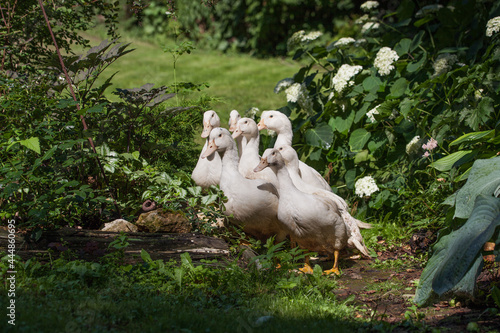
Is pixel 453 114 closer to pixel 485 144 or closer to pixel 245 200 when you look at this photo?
pixel 485 144

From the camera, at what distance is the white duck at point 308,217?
13.4ft

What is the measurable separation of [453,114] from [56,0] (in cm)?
376

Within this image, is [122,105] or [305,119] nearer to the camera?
[122,105]

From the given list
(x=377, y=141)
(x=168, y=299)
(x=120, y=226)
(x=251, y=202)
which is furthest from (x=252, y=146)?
(x=168, y=299)

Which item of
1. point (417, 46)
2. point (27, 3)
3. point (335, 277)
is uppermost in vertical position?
point (27, 3)

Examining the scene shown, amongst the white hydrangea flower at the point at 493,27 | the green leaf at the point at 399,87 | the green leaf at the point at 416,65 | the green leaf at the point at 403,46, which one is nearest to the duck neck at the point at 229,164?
the green leaf at the point at 399,87

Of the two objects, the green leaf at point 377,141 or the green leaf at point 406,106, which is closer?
the green leaf at point 406,106

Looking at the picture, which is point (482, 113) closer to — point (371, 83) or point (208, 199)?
point (371, 83)

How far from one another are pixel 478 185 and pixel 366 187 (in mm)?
1653

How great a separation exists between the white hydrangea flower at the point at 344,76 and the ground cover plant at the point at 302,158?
0.02 m

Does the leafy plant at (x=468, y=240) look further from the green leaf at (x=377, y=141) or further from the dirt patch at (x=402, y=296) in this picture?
the green leaf at (x=377, y=141)

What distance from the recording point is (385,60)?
17.6 ft

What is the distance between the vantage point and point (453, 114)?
4.75 meters

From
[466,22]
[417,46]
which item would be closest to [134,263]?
[417,46]
